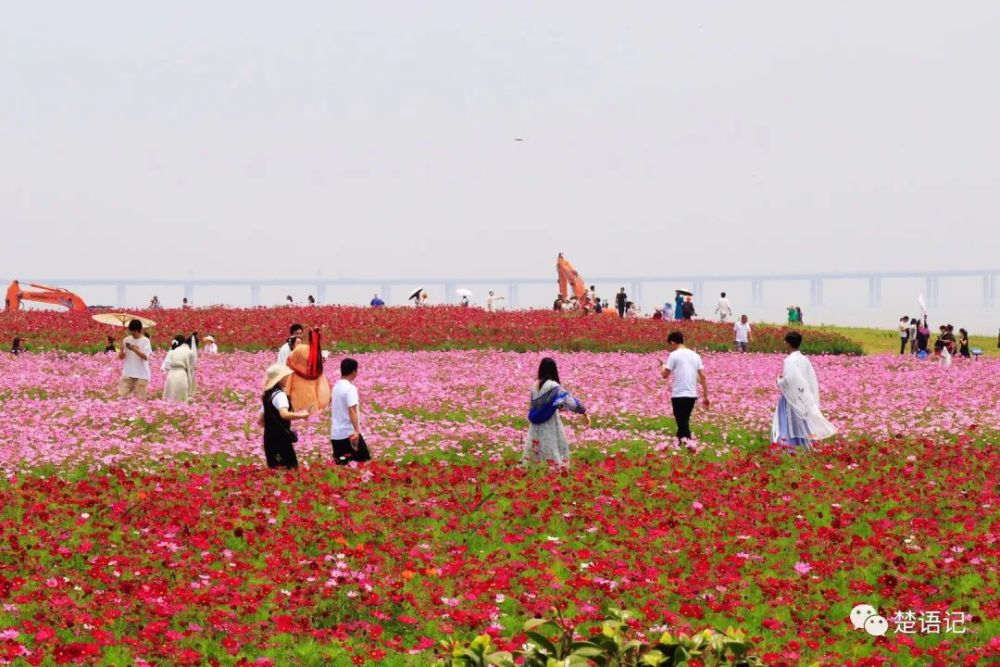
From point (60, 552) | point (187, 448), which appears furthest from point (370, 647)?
point (187, 448)

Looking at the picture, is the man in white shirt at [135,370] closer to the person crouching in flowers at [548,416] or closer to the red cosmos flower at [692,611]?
the person crouching in flowers at [548,416]

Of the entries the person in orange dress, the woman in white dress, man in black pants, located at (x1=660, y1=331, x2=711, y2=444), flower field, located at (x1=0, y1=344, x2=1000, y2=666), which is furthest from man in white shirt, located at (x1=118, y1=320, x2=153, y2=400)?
man in black pants, located at (x1=660, y1=331, x2=711, y2=444)

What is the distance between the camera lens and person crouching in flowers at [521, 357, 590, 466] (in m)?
14.9

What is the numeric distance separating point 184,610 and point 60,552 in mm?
1720

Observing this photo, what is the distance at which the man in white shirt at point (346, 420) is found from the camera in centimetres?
1462

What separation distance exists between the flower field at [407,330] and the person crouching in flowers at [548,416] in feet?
72.9

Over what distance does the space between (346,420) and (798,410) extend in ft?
23.1

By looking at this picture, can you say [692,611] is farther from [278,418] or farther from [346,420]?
[278,418]

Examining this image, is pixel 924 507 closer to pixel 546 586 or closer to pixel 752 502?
pixel 752 502

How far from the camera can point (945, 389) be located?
2778cm

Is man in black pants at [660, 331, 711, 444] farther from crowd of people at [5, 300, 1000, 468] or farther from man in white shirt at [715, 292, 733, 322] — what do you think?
man in white shirt at [715, 292, 733, 322]

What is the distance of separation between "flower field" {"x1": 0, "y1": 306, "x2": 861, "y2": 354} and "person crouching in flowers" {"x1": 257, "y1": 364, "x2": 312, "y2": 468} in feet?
72.2

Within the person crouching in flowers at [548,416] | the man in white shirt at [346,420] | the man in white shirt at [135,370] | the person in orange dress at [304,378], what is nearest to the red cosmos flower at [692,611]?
the person crouching in flowers at [548,416]

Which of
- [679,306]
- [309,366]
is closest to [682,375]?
[309,366]
